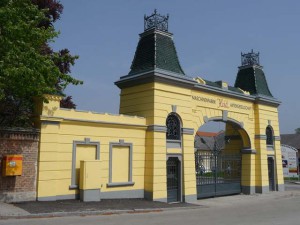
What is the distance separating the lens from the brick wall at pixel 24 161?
13469 millimetres

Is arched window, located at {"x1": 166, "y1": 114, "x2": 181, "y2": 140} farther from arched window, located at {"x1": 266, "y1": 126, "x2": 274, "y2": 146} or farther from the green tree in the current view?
arched window, located at {"x1": 266, "y1": 126, "x2": 274, "y2": 146}

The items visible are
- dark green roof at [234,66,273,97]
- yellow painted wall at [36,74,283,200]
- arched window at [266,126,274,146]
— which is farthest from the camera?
arched window at [266,126,274,146]

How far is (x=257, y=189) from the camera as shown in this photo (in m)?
24.2

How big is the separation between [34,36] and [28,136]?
151 inches

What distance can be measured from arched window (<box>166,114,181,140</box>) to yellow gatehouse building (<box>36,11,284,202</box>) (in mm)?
52

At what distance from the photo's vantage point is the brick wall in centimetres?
1347

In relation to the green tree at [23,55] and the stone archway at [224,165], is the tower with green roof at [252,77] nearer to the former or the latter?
the stone archway at [224,165]

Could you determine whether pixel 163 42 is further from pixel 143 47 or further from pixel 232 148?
pixel 232 148

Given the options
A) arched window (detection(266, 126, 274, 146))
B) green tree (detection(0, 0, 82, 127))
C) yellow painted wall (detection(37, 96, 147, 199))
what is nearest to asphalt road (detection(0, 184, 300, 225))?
yellow painted wall (detection(37, 96, 147, 199))

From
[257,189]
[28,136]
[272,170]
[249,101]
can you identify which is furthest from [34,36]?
[272,170]

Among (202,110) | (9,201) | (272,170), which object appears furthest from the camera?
(272,170)

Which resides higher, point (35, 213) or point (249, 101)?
point (249, 101)

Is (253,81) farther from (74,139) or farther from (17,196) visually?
(17,196)

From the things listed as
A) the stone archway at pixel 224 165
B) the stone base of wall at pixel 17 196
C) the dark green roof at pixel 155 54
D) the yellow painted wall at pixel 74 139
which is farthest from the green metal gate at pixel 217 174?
the stone base of wall at pixel 17 196
